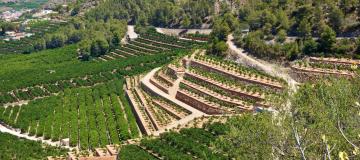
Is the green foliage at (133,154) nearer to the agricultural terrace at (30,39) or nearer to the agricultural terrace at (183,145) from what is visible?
the agricultural terrace at (183,145)

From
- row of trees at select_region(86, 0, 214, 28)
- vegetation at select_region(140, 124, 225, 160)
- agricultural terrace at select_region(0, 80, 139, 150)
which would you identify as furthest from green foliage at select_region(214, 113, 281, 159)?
row of trees at select_region(86, 0, 214, 28)

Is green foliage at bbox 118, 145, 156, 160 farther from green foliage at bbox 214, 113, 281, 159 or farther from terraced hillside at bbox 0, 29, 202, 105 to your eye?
terraced hillside at bbox 0, 29, 202, 105

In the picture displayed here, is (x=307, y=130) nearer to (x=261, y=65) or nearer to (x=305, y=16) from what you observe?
(x=261, y=65)

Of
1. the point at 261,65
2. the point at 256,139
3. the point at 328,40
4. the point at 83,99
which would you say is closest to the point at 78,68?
the point at 83,99

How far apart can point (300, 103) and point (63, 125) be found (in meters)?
26.2

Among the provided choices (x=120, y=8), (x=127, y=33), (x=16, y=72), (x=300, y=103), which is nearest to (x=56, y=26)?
(x=120, y=8)

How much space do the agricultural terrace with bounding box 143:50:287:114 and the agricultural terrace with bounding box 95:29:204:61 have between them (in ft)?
42.7

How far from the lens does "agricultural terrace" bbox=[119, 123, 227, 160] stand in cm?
2827

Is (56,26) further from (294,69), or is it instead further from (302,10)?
(294,69)

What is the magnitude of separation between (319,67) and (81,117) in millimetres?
20484

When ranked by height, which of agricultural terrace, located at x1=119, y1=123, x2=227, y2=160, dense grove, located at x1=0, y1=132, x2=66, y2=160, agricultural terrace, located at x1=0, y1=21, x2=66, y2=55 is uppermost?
agricultural terrace, located at x1=119, y1=123, x2=227, y2=160

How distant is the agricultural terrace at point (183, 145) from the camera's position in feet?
92.7

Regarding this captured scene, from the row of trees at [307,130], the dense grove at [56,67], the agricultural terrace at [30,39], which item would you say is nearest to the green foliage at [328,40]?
the dense grove at [56,67]

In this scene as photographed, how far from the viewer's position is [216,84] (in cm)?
3909
